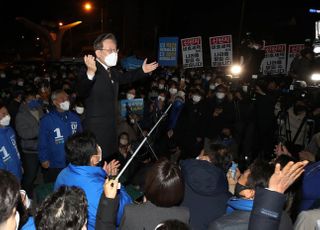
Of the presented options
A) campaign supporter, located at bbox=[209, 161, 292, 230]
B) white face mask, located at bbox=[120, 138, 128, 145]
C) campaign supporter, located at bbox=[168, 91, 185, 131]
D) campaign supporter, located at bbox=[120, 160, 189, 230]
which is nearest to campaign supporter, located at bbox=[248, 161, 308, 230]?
campaign supporter, located at bbox=[209, 161, 292, 230]

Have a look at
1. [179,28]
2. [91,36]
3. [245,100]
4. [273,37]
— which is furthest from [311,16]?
[91,36]

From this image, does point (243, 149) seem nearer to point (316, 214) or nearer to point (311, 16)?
point (316, 214)

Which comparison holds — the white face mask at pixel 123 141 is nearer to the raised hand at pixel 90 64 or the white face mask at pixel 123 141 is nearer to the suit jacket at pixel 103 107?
the suit jacket at pixel 103 107

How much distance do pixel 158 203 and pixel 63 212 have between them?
89 cm

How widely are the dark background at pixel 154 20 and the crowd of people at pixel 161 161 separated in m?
20.1

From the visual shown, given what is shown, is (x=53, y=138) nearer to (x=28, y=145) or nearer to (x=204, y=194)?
(x=28, y=145)

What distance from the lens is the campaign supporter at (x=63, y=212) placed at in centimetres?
218

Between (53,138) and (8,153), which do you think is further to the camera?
(53,138)

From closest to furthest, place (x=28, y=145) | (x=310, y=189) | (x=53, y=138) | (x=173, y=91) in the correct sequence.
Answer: (x=310, y=189) → (x=53, y=138) → (x=28, y=145) → (x=173, y=91)

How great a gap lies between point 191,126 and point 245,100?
1702mm

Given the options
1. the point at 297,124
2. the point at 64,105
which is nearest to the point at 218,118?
the point at 297,124

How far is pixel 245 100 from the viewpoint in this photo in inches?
367

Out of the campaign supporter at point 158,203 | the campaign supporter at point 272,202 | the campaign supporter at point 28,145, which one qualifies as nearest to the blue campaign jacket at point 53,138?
the campaign supporter at point 28,145

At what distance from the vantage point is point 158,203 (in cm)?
291
